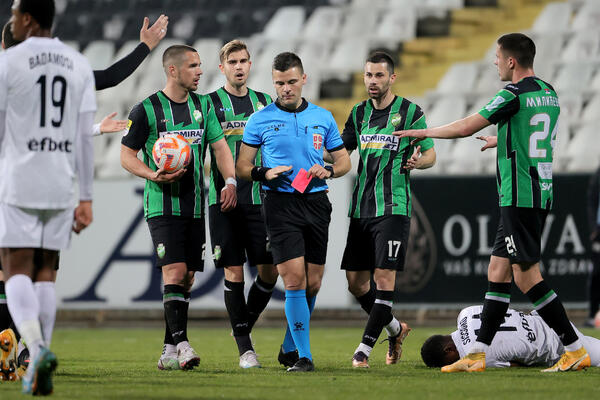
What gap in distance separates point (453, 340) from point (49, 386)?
10.6 ft

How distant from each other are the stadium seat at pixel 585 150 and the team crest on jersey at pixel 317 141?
22.2ft

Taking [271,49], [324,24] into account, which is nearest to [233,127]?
[271,49]

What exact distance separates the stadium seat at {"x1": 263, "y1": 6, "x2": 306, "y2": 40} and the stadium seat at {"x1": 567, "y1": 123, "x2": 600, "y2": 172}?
21.2 ft

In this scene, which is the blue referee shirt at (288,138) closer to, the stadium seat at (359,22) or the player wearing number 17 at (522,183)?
the player wearing number 17 at (522,183)

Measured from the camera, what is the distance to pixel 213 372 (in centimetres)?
710

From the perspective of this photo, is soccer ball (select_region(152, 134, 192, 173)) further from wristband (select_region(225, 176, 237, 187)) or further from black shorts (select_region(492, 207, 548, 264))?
black shorts (select_region(492, 207, 548, 264))

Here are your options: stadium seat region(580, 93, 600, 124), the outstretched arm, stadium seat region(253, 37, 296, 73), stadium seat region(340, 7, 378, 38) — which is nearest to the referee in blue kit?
the outstretched arm

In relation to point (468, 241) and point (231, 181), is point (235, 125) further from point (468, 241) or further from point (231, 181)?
point (468, 241)

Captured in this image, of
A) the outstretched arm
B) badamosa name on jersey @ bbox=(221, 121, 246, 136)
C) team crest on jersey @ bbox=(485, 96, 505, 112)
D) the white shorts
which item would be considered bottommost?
the white shorts

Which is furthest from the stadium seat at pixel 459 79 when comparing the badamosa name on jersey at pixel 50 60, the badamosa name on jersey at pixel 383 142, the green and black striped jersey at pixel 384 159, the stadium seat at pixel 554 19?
the badamosa name on jersey at pixel 50 60

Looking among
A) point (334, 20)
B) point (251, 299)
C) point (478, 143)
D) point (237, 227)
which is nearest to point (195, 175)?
point (237, 227)

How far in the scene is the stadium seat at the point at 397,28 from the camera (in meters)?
17.6

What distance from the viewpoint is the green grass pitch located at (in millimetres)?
5469

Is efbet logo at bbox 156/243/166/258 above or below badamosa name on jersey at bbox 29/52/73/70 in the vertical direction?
below
